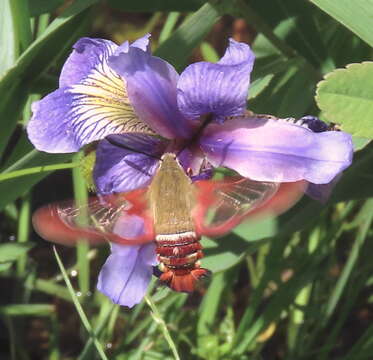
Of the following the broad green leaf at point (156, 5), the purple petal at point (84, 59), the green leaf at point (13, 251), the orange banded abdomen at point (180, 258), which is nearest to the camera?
the orange banded abdomen at point (180, 258)

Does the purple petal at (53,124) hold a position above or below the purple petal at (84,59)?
below

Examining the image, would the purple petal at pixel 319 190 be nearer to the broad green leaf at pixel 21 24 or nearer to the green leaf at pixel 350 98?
the green leaf at pixel 350 98

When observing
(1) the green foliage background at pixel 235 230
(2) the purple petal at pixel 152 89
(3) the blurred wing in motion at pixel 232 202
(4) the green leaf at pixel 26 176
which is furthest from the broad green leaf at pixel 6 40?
(3) the blurred wing in motion at pixel 232 202

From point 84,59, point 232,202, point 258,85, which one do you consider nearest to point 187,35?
point 258,85

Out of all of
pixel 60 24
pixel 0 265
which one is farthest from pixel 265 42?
pixel 0 265

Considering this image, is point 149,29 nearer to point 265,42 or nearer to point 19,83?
point 265,42
